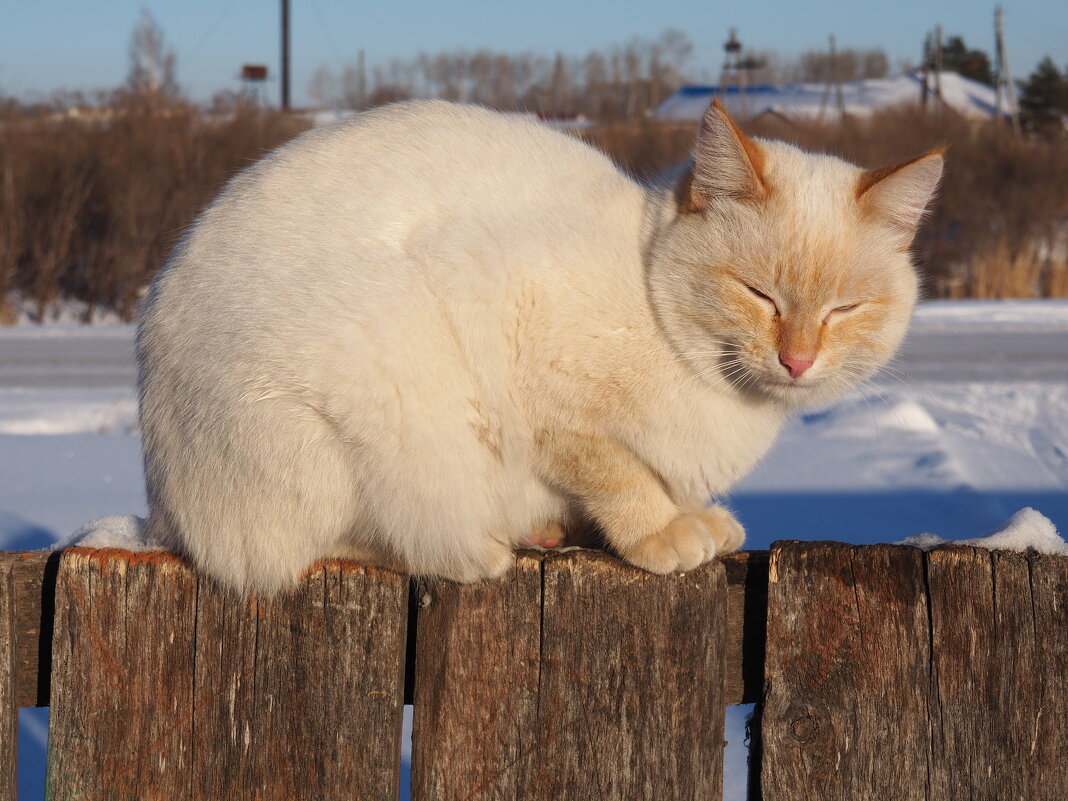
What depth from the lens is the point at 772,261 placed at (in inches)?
73.7

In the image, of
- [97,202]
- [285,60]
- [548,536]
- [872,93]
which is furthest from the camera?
[872,93]

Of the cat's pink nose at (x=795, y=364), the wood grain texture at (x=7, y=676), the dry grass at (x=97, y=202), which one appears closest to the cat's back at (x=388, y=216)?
the cat's pink nose at (x=795, y=364)

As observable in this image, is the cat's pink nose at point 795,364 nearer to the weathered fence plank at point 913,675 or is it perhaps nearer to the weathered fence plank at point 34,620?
the weathered fence plank at point 913,675

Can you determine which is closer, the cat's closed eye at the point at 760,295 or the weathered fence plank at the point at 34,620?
the weathered fence plank at the point at 34,620

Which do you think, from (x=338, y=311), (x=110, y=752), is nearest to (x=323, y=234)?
(x=338, y=311)

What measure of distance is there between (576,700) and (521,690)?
8 cm

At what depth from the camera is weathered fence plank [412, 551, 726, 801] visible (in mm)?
1548

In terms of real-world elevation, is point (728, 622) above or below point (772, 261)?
below

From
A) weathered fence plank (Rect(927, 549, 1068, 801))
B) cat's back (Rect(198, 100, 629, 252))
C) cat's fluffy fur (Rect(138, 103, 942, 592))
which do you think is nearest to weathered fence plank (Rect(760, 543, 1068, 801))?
weathered fence plank (Rect(927, 549, 1068, 801))

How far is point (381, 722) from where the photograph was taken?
1553 millimetres

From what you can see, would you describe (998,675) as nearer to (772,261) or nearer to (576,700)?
(576,700)

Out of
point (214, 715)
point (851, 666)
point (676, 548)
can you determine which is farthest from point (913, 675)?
point (214, 715)

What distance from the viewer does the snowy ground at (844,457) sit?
3668 mm

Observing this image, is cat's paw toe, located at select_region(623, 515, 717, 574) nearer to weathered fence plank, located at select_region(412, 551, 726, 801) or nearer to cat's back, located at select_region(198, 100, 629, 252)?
weathered fence plank, located at select_region(412, 551, 726, 801)
